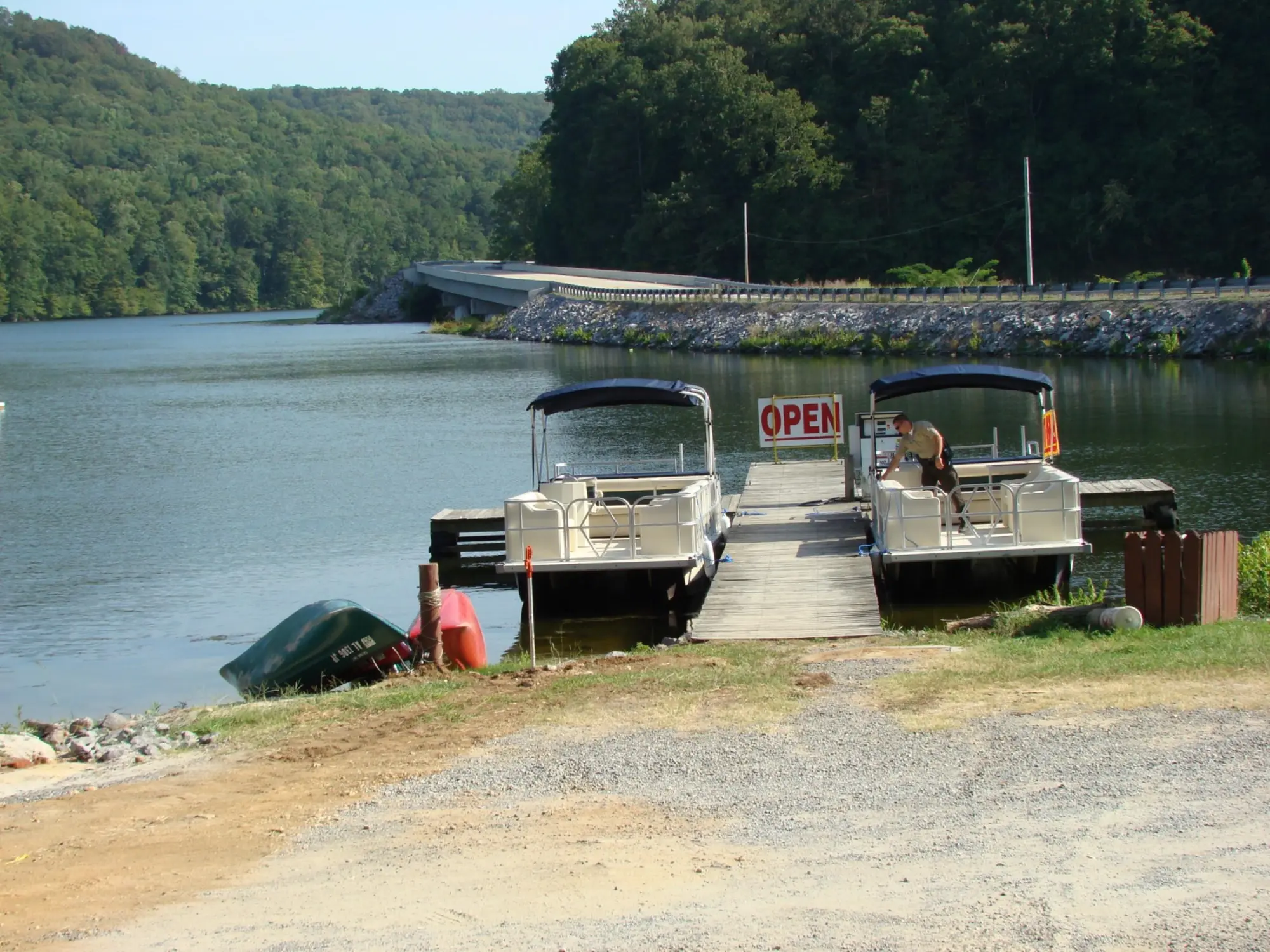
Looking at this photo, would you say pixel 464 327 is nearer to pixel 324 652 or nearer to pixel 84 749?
pixel 324 652

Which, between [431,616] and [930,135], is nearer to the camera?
[431,616]

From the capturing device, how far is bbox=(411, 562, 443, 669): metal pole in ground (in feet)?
45.3

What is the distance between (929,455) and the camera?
1891cm

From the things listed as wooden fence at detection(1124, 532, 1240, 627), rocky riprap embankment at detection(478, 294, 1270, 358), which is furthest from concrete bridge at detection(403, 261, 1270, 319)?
wooden fence at detection(1124, 532, 1240, 627)

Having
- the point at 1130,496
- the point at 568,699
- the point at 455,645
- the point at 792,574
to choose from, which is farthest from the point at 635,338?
the point at 568,699

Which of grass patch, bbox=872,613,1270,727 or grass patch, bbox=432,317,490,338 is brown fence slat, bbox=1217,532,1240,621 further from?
grass patch, bbox=432,317,490,338

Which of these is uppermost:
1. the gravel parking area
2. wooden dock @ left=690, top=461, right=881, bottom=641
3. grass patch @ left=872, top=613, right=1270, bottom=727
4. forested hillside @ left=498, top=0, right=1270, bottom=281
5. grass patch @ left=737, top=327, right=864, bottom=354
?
forested hillside @ left=498, top=0, right=1270, bottom=281

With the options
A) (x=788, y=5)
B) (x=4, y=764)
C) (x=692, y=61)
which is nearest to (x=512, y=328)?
(x=692, y=61)

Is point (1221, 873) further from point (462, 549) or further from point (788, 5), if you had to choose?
point (788, 5)

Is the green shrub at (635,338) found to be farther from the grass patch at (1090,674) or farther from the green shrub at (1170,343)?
the grass patch at (1090,674)

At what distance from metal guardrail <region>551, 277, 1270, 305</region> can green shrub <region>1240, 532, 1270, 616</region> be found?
150 ft

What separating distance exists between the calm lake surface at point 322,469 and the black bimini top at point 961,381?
2609mm

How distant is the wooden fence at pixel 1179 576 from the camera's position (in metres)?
12.7

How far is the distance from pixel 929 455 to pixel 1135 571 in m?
6.07
